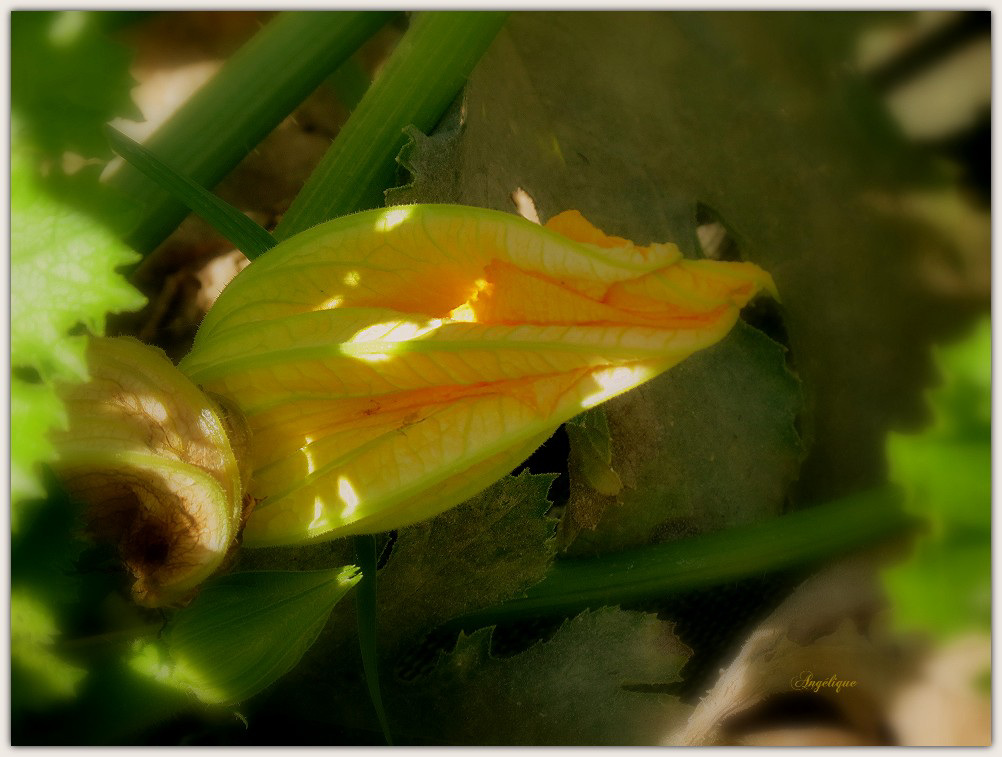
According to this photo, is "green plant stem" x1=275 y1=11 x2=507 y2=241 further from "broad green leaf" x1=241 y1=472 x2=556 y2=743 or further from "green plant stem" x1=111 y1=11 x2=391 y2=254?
"broad green leaf" x1=241 y1=472 x2=556 y2=743

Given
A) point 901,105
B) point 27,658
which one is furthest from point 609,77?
point 27,658

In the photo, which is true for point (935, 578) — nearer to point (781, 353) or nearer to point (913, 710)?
point (913, 710)

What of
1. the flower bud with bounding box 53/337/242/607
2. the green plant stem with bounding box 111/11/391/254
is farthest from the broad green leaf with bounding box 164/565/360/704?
the green plant stem with bounding box 111/11/391/254

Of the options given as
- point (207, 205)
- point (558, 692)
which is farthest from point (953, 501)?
point (207, 205)

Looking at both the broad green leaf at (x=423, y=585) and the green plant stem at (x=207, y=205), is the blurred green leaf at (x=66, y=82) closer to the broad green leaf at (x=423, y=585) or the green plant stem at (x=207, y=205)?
the green plant stem at (x=207, y=205)

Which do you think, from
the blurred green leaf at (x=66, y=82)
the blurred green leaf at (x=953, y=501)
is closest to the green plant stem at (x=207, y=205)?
the blurred green leaf at (x=66, y=82)

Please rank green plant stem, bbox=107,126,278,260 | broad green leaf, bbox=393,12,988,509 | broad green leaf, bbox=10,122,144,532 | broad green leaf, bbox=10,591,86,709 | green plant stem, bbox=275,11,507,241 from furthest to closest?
broad green leaf, bbox=393,12,988,509
green plant stem, bbox=275,11,507,241
green plant stem, bbox=107,126,278,260
broad green leaf, bbox=10,591,86,709
broad green leaf, bbox=10,122,144,532
